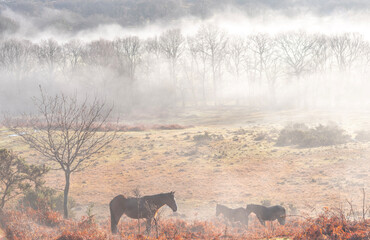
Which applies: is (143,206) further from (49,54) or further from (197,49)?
(49,54)

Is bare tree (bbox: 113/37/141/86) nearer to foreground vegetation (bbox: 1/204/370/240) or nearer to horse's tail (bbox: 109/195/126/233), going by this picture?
foreground vegetation (bbox: 1/204/370/240)

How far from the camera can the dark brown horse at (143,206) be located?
1088 cm

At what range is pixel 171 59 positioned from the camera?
256ft

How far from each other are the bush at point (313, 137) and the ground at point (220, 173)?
1351mm

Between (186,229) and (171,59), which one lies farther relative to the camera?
(171,59)

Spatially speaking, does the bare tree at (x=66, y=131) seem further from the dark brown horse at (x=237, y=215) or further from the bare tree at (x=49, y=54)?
the bare tree at (x=49, y=54)

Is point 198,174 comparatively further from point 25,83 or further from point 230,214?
point 25,83

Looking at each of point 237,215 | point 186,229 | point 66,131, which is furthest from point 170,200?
point 66,131

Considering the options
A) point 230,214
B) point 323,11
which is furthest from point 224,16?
point 230,214

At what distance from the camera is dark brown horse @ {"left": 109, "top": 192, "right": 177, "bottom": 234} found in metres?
10.9

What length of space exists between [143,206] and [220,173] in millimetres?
11592

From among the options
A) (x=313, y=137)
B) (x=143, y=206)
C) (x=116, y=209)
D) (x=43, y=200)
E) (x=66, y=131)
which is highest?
(x=66, y=131)

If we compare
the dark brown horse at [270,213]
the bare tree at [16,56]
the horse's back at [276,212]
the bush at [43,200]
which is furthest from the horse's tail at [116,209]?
the bare tree at [16,56]

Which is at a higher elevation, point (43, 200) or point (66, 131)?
point (66, 131)
